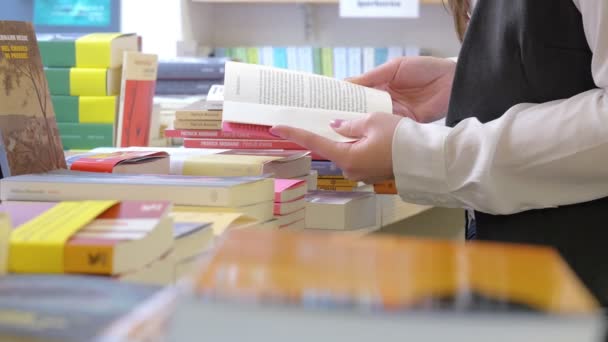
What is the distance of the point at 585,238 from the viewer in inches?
53.0

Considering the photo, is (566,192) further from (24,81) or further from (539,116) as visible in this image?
(24,81)

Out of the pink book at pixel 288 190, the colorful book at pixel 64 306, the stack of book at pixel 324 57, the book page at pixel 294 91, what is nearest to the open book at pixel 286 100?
the book page at pixel 294 91

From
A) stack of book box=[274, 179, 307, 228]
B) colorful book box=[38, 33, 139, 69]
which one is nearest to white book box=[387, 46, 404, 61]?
colorful book box=[38, 33, 139, 69]

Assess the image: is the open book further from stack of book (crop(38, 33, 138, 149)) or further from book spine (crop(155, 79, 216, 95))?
book spine (crop(155, 79, 216, 95))

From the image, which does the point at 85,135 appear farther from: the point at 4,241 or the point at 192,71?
the point at 4,241

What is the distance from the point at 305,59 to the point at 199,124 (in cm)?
259

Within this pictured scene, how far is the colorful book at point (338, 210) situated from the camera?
1493mm

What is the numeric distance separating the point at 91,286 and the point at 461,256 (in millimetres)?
278

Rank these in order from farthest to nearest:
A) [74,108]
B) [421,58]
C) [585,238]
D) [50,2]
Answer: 1. [50,2]
2. [74,108]
3. [421,58]
4. [585,238]

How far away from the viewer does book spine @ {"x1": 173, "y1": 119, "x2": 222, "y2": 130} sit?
67.1 inches

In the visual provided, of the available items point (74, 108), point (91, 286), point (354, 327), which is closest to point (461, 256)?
point (354, 327)

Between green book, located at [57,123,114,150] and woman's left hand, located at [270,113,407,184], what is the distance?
3.62ft

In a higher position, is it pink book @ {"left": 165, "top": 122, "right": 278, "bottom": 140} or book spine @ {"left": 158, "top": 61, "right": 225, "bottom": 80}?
A: book spine @ {"left": 158, "top": 61, "right": 225, "bottom": 80}

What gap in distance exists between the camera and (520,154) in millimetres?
1278
